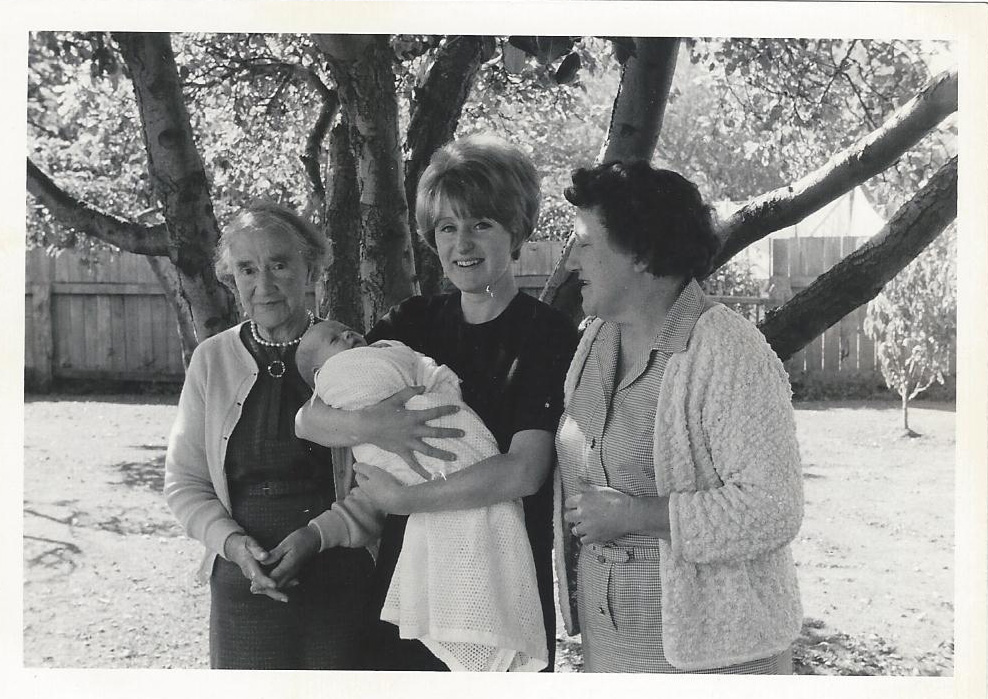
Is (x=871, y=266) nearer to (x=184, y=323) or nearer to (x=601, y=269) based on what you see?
(x=601, y=269)

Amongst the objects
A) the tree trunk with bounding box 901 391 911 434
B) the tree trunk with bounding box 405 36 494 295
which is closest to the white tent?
the tree trunk with bounding box 901 391 911 434

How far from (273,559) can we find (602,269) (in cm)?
93

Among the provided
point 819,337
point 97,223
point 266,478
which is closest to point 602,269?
point 266,478

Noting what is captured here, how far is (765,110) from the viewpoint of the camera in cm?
286

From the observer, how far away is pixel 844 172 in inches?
98.6

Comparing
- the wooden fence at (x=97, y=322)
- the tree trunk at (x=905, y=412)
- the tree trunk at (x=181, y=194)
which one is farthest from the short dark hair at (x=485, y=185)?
the tree trunk at (x=905, y=412)

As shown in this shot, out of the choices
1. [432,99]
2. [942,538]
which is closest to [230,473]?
[432,99]

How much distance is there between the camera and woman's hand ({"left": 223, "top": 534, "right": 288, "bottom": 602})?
2.05 meters

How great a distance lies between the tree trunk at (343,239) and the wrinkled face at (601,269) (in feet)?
2.99

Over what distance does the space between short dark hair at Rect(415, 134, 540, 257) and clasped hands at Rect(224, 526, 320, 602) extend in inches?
28.8

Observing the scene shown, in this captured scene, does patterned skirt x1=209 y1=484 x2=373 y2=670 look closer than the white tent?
Yes

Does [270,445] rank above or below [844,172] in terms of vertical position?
below

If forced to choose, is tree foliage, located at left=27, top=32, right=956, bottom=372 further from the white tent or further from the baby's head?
the baby's head

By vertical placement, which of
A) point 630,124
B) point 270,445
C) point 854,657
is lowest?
point 854,657
